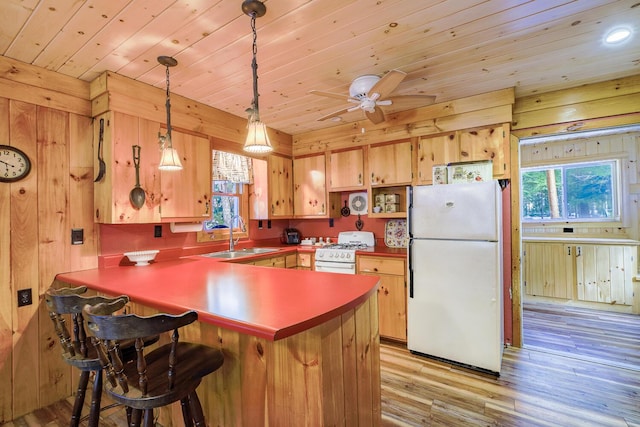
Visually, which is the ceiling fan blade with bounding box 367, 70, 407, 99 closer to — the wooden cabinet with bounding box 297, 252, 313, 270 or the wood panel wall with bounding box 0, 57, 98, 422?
the wooden cabinet with bounding box 297, 252, 313, 270

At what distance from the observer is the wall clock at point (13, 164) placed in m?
1.98

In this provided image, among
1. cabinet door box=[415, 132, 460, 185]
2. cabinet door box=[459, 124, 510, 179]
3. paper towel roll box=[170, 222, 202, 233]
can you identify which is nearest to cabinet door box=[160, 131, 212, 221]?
paper towel roll box=[170, 222, 202, 233]

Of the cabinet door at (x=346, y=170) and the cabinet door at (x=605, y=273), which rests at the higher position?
the cabinet door at (x=346, y=170)

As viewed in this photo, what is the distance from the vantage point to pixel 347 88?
2613 millimetres

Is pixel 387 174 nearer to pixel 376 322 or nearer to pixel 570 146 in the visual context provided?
pixel 376 322

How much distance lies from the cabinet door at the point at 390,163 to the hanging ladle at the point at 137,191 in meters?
2.33

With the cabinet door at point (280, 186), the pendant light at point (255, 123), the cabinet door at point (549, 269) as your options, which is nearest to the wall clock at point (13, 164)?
the pendant light at point (255, 123)

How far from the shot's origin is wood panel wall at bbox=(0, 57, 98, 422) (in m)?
2.01

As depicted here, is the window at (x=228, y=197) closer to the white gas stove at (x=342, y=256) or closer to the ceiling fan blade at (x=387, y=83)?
the white gas stove at (x=342, y=256)

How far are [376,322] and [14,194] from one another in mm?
2539

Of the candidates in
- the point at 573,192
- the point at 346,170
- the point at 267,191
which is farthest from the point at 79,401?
Result: the point at 573,192

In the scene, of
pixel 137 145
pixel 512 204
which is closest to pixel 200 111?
pixel 137 145

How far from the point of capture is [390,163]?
11.1ft

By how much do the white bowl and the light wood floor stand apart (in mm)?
1047
